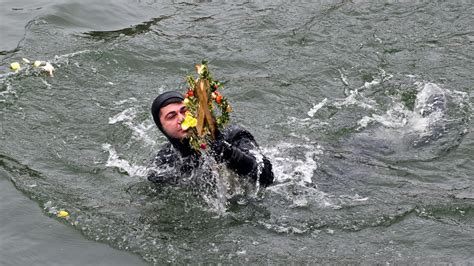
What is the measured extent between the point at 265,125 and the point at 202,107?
106 inches

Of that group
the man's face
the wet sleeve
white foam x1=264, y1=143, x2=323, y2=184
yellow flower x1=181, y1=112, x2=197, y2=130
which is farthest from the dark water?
yellow flower x1=181, y1=112, x2=197, y2=130

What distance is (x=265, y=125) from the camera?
23.1 ft

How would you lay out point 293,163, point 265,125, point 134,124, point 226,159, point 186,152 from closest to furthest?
point 226,159, point 186,152, point 293,163, point 265,125, point 134,124

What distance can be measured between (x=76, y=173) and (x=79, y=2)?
4.58 meters

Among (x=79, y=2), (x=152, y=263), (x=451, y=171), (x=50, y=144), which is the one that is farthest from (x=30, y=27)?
(x=451, y=171)

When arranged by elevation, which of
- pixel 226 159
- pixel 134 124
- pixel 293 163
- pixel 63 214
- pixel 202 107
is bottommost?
pixel 63 214

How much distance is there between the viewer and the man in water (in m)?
4.83

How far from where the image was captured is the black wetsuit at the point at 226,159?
4.82 m

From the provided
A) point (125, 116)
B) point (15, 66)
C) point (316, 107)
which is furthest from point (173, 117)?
point (15, 66)

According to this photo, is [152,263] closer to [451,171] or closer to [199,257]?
[199,257]

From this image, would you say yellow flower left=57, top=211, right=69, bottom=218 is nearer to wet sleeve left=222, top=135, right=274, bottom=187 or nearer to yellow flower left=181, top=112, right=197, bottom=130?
wet sleeve left=222, top=135, right=274, bottom=187

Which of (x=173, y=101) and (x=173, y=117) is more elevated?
(x=173, y=101)

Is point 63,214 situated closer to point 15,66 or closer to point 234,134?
point 234,134

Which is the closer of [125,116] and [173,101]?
[173,101]
